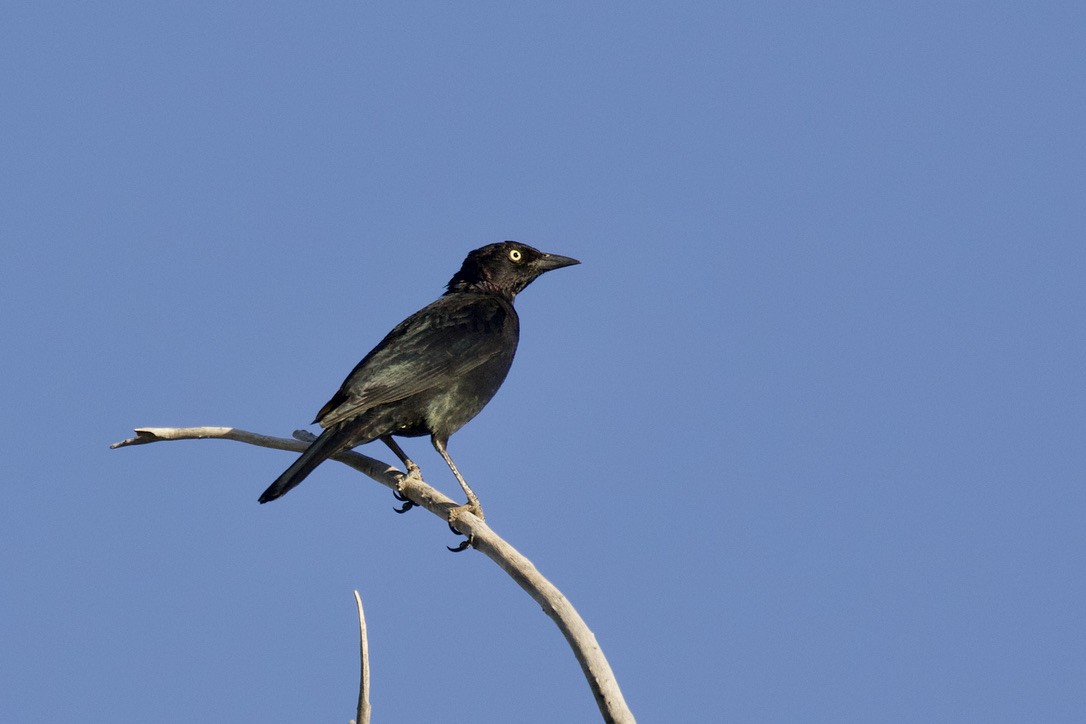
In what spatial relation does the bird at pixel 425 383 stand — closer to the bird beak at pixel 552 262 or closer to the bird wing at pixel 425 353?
the bird wing at pixel 425 353

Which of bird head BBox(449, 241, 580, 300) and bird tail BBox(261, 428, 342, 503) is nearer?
bird tail BBox(261, 428, 342, 503)

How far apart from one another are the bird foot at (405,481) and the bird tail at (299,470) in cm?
55

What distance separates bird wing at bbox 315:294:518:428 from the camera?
26.4 feet

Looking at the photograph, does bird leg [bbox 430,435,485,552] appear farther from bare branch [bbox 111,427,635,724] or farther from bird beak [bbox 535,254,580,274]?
bird beak [bbox 535,254,580,274]

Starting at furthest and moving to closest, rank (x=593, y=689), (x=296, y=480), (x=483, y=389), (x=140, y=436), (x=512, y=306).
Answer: (x=512, y=306) < (x=483, y=389) < (x=296, y=480) < (x=140, y=436) < (x=593, y=689)

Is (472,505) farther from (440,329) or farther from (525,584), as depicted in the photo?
(525,584)

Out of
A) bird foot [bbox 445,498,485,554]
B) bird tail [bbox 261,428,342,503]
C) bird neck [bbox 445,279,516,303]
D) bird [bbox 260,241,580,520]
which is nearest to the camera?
bird foot [bbox 445,498,485,554]

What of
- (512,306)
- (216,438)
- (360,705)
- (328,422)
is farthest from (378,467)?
(360,705)

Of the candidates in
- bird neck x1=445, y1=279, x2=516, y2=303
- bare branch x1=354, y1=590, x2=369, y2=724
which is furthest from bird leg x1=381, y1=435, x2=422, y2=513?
bare branch x1=354, y1=590, x2=369, y2=724

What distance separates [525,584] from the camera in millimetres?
4844

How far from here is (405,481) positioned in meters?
7.83

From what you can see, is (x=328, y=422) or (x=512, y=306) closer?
(x=328, y=422)

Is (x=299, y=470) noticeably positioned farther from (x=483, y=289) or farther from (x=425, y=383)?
(x=483, y=289)

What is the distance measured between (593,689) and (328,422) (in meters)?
3.71
